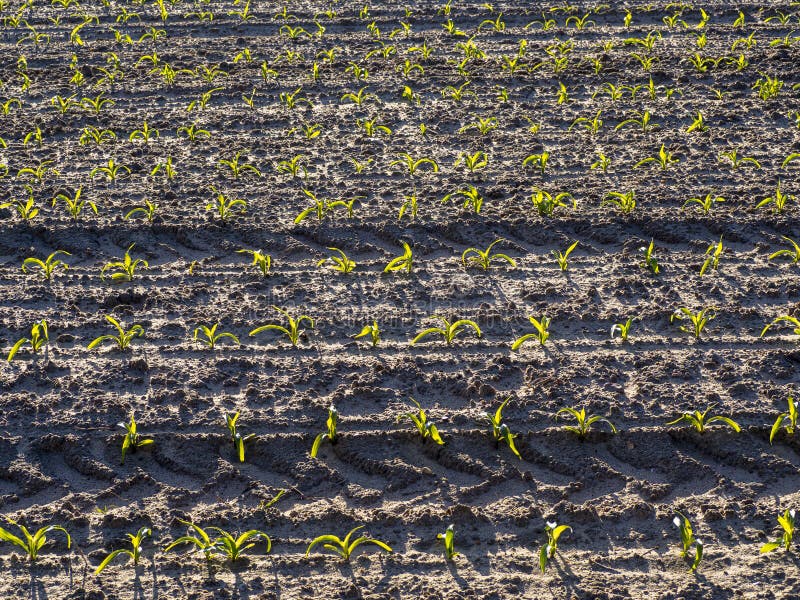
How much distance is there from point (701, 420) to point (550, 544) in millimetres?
959

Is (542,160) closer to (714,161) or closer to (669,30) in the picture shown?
(714,161)


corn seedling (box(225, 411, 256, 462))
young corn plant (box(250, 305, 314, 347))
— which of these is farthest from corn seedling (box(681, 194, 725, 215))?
corn seedling (box(225, 411, 256, 462))

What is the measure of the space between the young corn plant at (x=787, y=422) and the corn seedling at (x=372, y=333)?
1.76 meters

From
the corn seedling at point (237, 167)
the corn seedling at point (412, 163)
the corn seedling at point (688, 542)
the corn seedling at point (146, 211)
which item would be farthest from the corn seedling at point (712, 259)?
the corn seedling at point (146, 211)

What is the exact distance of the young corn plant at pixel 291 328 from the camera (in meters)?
4.47

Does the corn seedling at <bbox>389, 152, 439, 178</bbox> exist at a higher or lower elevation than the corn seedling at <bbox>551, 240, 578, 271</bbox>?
higher

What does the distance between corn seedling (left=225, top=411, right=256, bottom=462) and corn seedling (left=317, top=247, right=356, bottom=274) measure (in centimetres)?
124

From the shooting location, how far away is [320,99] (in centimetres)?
684

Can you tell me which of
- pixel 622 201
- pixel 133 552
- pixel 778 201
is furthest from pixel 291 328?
pixel 778 201

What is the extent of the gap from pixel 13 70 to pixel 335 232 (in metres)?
3.47

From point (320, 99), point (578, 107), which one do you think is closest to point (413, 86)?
point (320, 99)

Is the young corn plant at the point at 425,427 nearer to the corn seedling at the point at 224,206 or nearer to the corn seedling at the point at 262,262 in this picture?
the corn seedling at the point at 262,262

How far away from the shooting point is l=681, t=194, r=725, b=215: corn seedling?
5.46 m

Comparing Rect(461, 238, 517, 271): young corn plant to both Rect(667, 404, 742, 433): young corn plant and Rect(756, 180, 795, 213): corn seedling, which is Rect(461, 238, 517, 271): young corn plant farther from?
Rect(756, 180, 795, 213): corn seedling
